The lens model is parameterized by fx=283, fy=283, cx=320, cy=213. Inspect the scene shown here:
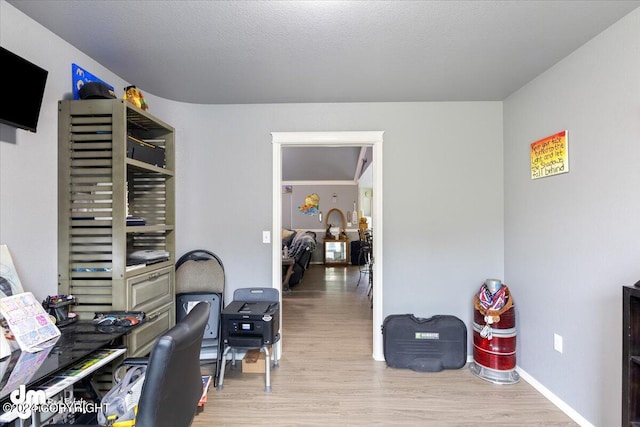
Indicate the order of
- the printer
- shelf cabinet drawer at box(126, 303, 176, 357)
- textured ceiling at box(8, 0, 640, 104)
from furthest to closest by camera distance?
the printer < shelf cabinet drawer at box(126, 303, 176, 357) < textured ceiling at box(8, 0, 640, 104)

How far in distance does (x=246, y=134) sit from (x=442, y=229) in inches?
82.6

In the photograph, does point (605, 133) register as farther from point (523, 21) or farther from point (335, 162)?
point (335, 162)

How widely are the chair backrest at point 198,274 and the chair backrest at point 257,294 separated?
16 cm

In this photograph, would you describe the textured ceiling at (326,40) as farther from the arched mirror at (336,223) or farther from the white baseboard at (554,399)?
the arched mirror at (336,223)

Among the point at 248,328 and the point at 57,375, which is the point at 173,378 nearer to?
the point at 57,375

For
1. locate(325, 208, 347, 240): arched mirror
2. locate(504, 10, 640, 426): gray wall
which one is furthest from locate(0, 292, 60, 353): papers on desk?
locate(325, 208, 347, 240): arched mirror

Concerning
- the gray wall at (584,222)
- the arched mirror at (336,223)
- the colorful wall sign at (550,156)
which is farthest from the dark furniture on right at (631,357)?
Answer: the arched mirror at (336,223)

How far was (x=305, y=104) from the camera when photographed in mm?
2730

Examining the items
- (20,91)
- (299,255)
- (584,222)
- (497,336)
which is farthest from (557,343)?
(299,255)

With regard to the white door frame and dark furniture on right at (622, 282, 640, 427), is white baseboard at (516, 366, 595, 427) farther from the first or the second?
the white door frame

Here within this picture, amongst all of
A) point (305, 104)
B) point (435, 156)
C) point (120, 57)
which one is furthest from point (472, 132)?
point (120, 57)

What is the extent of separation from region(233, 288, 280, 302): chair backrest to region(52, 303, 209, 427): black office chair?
1.46 meters

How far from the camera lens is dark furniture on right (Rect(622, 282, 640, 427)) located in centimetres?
122

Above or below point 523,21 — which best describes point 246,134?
below
